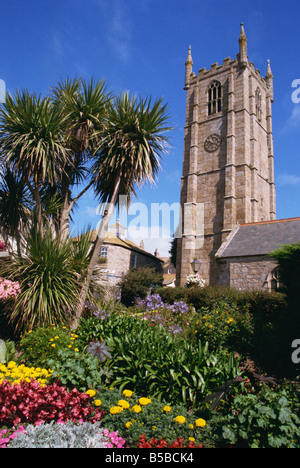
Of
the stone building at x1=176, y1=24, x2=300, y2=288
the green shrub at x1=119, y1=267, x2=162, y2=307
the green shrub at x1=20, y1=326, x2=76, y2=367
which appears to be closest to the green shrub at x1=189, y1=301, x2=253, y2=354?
the green shrub at x1=20, y1=326, x2=76, y2=367

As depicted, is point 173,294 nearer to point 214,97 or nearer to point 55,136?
point 55,136

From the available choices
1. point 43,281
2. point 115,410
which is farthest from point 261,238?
point 115,410

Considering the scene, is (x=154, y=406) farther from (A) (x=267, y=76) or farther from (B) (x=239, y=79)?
(A) (x=267, y=76)

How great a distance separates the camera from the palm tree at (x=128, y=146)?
8.56 m

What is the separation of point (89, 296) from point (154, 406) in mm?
4636

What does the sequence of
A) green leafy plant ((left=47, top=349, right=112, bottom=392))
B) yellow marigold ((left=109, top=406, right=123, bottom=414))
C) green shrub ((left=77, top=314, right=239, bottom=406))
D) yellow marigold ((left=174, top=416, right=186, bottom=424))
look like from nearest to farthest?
1. yellow marigold ((left=174, top=416, right=186, bottom=424))
2. yellow marigold ((left=109, top=406, right=123, bottom=414))
3. green leafy plant ((left=47, top=349, right=112, bottom=392))
4. green shrub ((left=77, top=314, right=239, bottom=406))

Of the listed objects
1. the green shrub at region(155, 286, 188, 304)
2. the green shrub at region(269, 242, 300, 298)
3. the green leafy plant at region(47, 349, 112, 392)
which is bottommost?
the green leafy plant at region(47, 349, 112, 392)

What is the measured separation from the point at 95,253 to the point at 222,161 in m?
21.9

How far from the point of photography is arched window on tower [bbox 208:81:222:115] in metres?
29.1

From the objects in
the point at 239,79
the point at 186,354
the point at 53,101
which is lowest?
the point at 186,354

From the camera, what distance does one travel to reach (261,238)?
18547 millimetres

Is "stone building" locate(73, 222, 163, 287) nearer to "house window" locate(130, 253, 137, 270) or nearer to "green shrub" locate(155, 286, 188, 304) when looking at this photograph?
"house window" locate(130, 253, 137, 270)

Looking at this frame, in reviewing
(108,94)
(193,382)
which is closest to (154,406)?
(193,382)

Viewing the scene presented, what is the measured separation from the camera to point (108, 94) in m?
9.62
